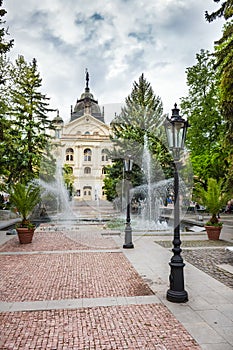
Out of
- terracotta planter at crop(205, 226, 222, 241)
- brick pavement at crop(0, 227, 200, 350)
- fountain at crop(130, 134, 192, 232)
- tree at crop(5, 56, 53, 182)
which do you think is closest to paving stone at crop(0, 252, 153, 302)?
brick pavement at crop(0, 227, 200, 350)

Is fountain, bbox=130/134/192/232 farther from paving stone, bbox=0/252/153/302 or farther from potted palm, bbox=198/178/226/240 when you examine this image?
paving stone, bbox=0/252/153/302

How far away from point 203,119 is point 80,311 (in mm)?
21122

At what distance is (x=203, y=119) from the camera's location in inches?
946

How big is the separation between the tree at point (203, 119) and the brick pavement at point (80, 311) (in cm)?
1510

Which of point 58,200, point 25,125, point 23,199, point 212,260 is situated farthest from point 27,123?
point 212,260

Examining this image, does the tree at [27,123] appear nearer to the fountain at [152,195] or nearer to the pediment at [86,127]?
the fountain at [152,195]

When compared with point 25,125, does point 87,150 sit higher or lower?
lower

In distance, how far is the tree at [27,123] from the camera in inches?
905

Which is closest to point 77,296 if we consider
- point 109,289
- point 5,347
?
point 109,289

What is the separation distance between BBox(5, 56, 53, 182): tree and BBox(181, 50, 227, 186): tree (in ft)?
38.6

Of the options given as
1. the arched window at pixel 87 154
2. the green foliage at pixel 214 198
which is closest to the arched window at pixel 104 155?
the arched window at pixel 87 154

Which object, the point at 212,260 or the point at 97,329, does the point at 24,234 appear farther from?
the point at 97,329

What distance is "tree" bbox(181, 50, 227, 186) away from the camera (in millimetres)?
23308

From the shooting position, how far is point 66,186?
23.6 meters
